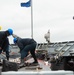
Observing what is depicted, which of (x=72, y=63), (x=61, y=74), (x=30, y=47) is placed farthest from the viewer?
(x=30, y=47)

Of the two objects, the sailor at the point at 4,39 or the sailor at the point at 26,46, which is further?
the sailor at the point at 26,46

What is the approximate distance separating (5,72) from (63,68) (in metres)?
1.56

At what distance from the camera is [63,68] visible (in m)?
8.47

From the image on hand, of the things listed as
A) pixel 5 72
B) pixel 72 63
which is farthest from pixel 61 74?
pixel 5 72

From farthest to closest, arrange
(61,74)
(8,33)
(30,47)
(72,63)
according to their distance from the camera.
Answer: (30,47) → (8,33) → (72,63) → (61,74)

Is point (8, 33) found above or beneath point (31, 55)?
above

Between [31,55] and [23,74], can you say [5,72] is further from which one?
[31,55]

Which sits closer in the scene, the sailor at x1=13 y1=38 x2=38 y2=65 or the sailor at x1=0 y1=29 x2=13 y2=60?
the sailor at x1=0 y1=29 x2=13 y2=60

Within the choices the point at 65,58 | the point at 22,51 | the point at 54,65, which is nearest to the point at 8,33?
the point at 22,51

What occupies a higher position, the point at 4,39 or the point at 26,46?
the point at 4,39

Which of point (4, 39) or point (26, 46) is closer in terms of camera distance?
point (4, 39)

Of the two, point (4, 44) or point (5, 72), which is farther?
point (4, 44)

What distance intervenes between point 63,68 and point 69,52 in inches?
18.3

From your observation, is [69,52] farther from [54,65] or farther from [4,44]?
[4,44]
